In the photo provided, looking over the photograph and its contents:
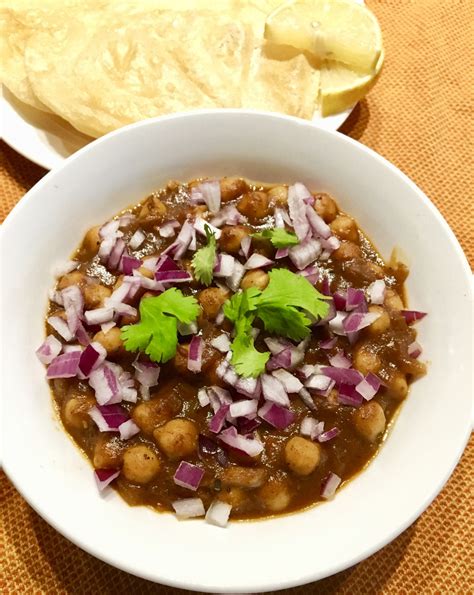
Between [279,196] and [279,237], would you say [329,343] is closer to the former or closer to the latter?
[279,237]

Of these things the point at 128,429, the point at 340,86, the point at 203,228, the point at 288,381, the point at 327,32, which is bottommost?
the point at 128,429

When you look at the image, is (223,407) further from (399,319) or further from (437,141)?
(437,141)

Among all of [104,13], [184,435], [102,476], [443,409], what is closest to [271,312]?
[184,435]

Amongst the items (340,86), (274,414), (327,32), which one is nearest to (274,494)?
(274,414)

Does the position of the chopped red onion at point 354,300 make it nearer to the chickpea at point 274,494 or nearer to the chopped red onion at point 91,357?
the chickpea at point 274,494

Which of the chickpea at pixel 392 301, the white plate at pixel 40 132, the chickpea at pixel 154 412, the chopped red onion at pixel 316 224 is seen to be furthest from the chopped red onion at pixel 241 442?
the white plate at pixel 40 132

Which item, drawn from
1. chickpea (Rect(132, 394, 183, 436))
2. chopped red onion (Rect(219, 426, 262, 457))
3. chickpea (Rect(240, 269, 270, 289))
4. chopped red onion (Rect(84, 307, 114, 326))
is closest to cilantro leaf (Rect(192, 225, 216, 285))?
chickpea (Rect(240, 269, 270, 289))

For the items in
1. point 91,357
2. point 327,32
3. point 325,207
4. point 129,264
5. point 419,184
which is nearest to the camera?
point 91,357
